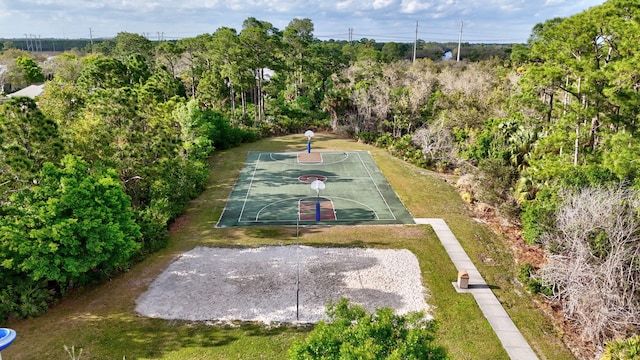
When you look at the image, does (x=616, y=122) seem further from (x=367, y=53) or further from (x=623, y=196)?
(x=367, y=53)

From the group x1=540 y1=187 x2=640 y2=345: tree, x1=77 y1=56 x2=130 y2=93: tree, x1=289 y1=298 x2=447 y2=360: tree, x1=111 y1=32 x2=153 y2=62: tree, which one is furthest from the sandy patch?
x1=111 y1=32 x2=153 y2=62: tree

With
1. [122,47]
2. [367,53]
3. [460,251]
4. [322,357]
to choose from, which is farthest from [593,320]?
[122,47]

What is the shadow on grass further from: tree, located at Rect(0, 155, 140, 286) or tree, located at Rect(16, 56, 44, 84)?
tree, located at Rect(16, 56, 44, 84)

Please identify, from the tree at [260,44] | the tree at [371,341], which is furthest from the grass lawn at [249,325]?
the tree at [260,44]

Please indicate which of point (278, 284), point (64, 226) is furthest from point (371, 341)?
point (64, 226)

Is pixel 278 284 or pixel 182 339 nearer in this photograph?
pixel 182 339

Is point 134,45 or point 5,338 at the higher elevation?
point 134,45

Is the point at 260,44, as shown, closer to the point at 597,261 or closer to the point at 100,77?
the point at 100,77
